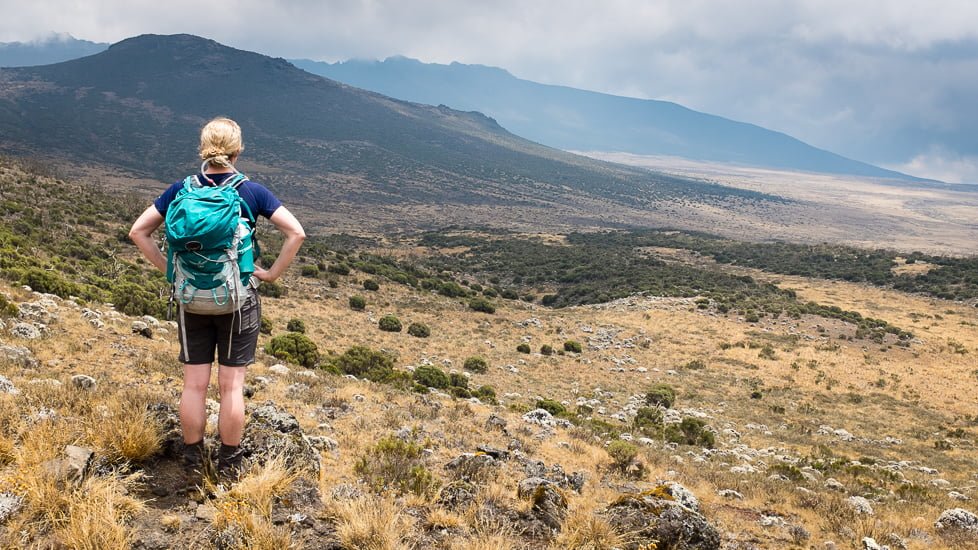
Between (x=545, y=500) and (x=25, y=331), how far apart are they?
331 inches

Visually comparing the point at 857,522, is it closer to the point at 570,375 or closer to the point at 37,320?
the point at 37,320

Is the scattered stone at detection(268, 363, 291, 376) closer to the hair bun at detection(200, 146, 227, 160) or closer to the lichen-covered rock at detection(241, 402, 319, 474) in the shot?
the lichen-covered rock at detection(241, 402, 319, 474)

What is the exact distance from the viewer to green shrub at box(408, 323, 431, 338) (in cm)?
2217

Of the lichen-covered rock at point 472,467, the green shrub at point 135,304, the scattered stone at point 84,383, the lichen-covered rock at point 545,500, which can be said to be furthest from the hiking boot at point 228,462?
the green shrub at point 135,304

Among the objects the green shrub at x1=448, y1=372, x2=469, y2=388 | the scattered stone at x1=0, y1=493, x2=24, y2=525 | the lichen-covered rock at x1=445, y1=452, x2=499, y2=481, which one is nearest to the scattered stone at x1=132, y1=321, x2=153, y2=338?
the green shrub at x1=448, y1=372, x2=469, y2=388

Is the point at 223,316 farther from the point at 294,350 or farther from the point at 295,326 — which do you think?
the point at 295,326

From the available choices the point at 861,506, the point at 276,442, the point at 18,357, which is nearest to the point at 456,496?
the point at 276,442

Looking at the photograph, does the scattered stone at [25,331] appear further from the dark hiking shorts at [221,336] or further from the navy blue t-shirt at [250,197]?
the navy blue t-shirt at [250,197]

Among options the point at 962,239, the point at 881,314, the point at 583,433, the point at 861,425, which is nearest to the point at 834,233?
the point at 962,239

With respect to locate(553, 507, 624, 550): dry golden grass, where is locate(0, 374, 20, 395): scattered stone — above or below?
below

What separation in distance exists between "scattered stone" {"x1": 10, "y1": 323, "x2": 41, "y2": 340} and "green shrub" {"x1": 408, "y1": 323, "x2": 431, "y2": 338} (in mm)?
→ 14844

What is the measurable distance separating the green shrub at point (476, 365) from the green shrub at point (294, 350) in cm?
656

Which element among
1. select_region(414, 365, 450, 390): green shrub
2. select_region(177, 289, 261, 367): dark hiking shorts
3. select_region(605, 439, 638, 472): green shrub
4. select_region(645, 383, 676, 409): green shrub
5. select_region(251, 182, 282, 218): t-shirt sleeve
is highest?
select_region(251, 182, 282, 218): t-shirt sleeve

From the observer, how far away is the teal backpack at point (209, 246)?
3.09m
